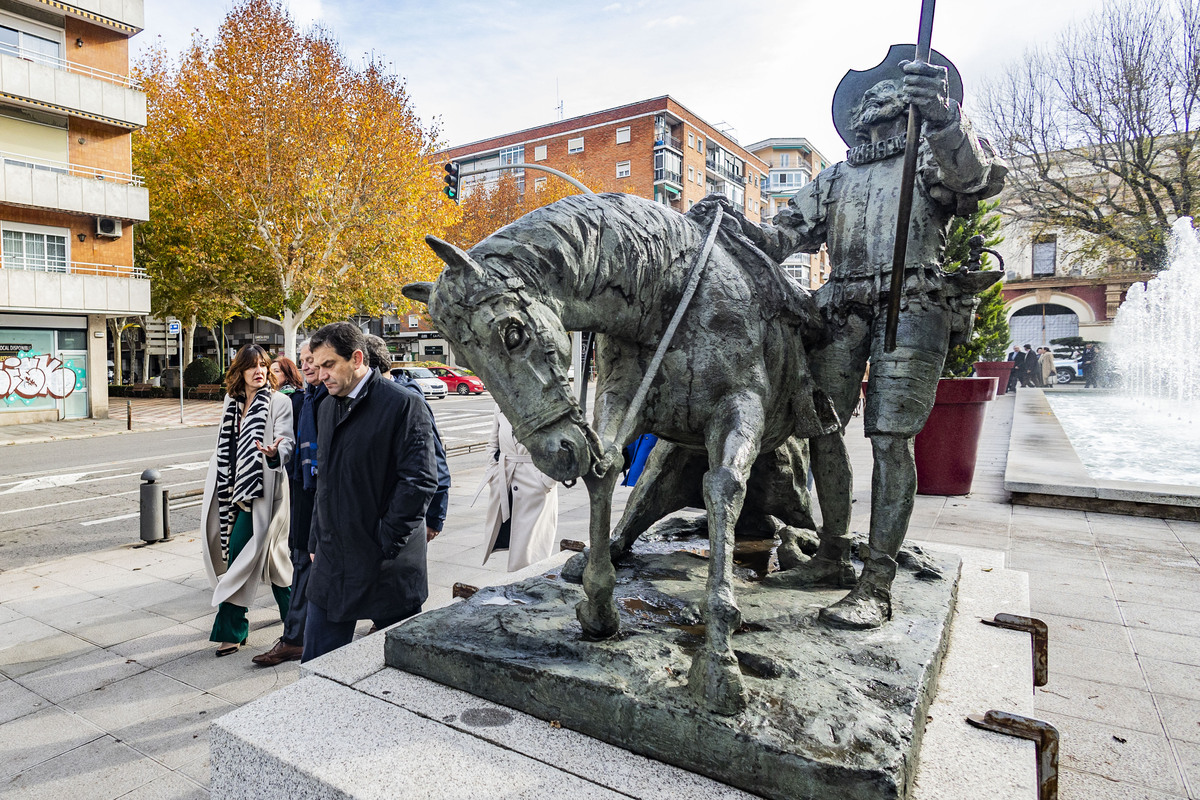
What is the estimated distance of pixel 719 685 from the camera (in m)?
1.83

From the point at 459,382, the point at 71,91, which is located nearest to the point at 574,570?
the point at 71,91

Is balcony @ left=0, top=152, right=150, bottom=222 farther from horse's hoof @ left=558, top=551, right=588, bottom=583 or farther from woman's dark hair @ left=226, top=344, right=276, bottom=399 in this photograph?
horse's hoof @ left=558, top=551, right=588, bottom=583

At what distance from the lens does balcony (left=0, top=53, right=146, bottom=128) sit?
17547mm

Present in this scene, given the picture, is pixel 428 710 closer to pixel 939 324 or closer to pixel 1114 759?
pixel 939 324

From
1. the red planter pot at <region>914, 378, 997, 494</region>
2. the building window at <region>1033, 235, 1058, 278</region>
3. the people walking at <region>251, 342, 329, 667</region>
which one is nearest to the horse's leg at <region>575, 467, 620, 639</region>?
the people walking at <region>251, 342, 329, 667</region>

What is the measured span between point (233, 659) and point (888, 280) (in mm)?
3780

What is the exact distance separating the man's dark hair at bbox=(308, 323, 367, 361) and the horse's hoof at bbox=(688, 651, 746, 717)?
2.11 metres

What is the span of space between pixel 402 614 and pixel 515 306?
1.90 meters

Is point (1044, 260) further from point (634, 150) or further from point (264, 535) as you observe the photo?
point (264, 535)

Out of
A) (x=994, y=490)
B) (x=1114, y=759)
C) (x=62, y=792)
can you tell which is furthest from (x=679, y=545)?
(x=994, y=490)

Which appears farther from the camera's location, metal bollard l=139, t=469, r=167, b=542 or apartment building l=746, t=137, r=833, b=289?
apartment building l=746, t=137, r=833, b=289

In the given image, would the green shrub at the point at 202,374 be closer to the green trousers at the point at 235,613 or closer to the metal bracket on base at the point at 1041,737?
the green trousers at the point at 235,613

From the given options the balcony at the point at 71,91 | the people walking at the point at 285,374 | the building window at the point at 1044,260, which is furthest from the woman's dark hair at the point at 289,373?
the building window at the point at 1044,260

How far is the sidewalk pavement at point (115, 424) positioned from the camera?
619 inches
